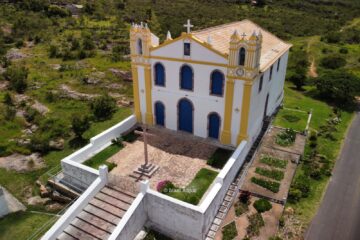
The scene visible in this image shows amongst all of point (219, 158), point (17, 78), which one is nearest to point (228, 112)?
point (219, 158)

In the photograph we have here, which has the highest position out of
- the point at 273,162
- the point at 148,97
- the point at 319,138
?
the point at 148,97

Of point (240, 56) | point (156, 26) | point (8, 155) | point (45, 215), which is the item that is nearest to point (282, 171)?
point (240, 56)

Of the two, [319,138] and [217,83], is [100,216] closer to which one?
[217,83]

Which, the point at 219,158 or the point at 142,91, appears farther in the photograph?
the point at 142,91

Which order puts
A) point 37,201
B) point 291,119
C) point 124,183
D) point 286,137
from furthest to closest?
1. point 291,119
2. point 286,137
3. point 37,201
4. point 124,183

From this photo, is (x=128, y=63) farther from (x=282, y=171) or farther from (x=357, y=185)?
(x=357, y=185)

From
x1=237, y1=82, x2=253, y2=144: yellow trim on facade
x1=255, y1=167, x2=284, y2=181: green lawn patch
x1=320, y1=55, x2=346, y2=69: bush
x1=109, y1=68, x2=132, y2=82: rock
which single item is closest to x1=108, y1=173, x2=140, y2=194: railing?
x1=237, y1=82, x2=253, y2=144: yellow trim on facade

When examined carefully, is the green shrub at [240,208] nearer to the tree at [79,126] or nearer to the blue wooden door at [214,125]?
the blue wooden door at [214,125]
